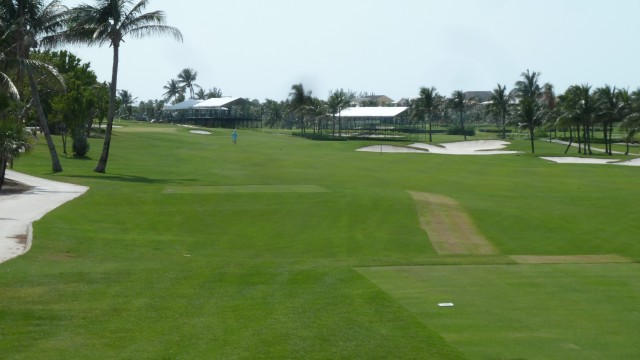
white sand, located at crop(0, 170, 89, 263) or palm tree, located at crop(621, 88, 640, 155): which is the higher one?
palm tree, located at crop(621, 88, 640, 155)

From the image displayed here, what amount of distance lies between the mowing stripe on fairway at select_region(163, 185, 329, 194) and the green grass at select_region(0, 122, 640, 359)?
0.10 m

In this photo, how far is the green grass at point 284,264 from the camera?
13.1 m

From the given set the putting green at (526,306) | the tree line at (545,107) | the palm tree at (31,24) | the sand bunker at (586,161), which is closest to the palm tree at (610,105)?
the tree line at (545,107)

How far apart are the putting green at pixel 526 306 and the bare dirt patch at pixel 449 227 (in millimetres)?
6709

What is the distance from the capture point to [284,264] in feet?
73.9

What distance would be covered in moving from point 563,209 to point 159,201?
61.5 feet

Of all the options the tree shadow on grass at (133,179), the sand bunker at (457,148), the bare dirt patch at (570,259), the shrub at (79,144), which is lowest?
the bare dirt patch at (570,259)

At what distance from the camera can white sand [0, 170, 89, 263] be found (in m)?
24.8

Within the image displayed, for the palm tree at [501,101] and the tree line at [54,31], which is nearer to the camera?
the tree line at [54,31]

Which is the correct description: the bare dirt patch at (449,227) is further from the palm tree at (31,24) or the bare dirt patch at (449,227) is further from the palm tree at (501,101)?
the palm tree at (501,101)

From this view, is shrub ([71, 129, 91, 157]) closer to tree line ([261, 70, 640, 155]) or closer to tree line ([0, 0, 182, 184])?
tree line ([0, 0, 182, 184])

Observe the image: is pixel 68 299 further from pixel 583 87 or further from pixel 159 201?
pixel 583 87

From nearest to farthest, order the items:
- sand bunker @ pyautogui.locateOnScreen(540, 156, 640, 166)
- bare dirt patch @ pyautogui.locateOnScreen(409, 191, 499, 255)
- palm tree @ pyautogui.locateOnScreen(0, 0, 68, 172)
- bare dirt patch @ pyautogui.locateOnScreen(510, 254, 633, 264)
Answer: bare dirt patch @ pyautogui.locateOnScreen(510, 254, 633, 264)
bare dirt patch @ pyautogui.locateOnScreen(409, 191, 499, 255)
palm tree @ pyautogui.locateOnScreen(0, 0, 68, 172)
sand bunker @ pyautogui.locateOnScreen(540, 156, 640, 166)

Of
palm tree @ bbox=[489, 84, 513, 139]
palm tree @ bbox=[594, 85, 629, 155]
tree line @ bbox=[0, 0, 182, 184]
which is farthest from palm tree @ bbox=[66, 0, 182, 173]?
palm tree @ bbox=[489, 84, 513, 139]
